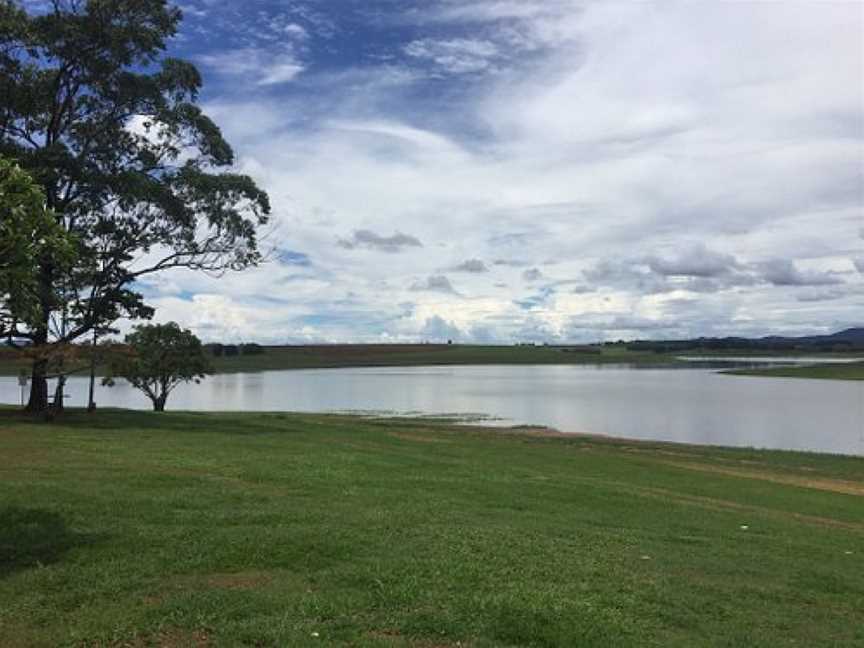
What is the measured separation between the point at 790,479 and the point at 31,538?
24.3 meters

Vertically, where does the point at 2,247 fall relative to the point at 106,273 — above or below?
below

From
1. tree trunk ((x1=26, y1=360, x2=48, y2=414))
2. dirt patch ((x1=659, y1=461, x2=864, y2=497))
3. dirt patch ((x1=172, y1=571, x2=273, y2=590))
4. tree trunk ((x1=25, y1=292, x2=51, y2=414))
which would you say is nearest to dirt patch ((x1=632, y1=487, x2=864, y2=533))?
dirt patch ((x1=659, y1=461, x2=864, y2=497))

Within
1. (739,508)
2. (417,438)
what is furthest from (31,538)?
(417,438)

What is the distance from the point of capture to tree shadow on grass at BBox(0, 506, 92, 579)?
8.61 metres

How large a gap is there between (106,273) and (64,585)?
24042 millimetres

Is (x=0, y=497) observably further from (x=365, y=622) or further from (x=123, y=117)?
(x=123, y=117)

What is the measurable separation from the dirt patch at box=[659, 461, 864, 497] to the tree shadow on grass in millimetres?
21131

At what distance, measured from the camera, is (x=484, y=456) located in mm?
25047

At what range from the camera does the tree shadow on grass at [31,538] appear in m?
8.61

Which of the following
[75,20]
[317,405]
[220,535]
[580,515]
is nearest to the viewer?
[220,535]

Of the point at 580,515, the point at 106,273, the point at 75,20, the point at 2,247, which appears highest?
the point at 75,20

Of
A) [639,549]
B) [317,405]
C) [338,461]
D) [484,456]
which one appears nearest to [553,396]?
[317,405]

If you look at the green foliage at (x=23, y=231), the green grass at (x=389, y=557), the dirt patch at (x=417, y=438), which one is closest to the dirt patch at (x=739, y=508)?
the green grass at (x=389, y=557)

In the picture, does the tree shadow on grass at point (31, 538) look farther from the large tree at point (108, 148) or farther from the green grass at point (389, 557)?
the large tree at point (108, 148)
